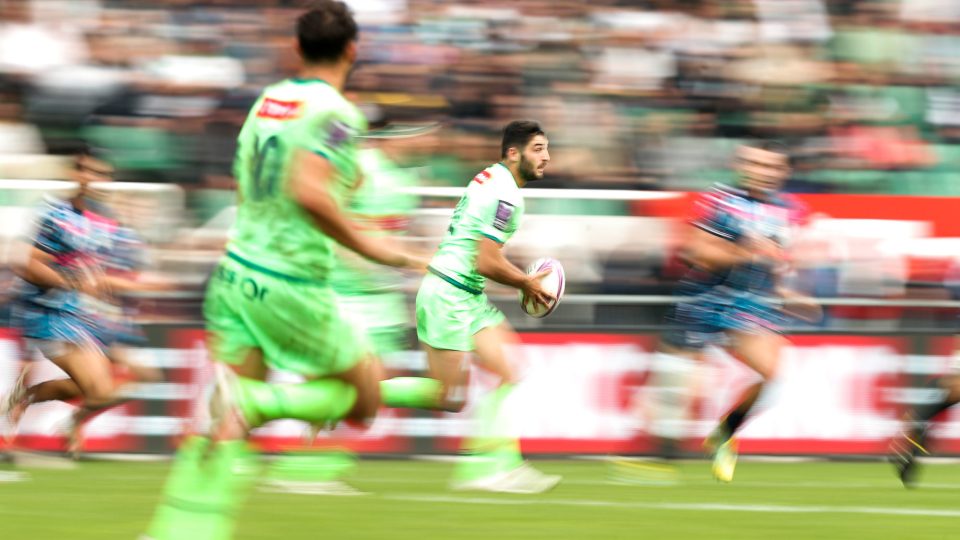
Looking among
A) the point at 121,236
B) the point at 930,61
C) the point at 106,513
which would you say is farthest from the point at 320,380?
the point at 930,61

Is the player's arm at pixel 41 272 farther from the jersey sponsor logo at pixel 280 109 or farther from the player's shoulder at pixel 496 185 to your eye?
the jersey sponsor logo at pixel 280 109

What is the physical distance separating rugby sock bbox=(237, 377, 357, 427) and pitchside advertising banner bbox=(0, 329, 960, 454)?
20.6ft

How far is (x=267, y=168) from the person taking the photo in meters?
5.53

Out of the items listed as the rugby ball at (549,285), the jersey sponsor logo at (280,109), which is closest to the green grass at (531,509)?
the rugby ball at (549,285)

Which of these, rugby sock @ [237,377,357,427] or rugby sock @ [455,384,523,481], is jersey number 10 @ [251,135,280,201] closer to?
rugby sock @ [237,377,357,427]

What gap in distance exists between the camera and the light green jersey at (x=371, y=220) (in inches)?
400

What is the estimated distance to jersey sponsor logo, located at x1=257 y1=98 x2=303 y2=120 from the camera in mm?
5477

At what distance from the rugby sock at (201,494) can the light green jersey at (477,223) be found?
4048 mm

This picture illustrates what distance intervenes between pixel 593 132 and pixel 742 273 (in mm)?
4016

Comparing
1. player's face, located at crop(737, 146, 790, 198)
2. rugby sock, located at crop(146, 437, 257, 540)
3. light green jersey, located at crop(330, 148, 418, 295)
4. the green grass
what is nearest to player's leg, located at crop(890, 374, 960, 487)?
the green grass

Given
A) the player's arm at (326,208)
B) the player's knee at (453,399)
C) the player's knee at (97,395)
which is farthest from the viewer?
the player's knee at (97,395)

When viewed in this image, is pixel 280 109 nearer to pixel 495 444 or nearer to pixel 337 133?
pixel 337 133

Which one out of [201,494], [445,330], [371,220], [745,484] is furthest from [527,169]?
[201,494]

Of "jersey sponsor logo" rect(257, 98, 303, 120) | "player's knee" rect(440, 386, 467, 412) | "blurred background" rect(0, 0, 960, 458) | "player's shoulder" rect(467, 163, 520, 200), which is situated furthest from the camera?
"blurred background" rect(0, 0, 960, 458)
